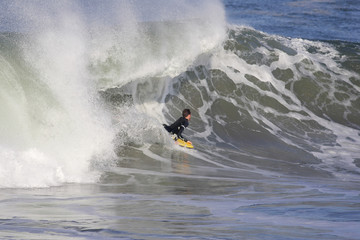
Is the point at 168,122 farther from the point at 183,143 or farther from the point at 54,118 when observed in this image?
the point at 54,118

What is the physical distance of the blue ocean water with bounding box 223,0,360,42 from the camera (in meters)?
25.9

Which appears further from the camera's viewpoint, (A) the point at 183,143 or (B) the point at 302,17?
(B) the point at 302,17

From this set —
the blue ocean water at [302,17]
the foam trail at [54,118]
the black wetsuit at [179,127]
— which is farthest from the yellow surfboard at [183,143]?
the blue ocean water at [302,17]

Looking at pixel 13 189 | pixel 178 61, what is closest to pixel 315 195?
pixel 13 189

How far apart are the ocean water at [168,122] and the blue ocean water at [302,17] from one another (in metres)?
5.04

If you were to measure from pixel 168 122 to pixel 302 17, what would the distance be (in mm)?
16262

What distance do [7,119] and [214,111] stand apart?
19.2 feet

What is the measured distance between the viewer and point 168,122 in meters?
14.1

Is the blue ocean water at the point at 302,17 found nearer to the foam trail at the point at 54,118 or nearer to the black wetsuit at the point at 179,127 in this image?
the black wetsuit at the point at 179,127

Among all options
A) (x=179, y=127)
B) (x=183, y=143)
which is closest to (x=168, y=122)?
(x=179, y=127)

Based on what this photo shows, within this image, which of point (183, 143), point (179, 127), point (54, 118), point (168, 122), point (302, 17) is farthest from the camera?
point (302, 17)

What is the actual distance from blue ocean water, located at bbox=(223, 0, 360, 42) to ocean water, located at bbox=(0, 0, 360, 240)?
504 cm

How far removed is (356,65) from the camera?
19.0 meters

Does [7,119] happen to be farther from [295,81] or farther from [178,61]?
[295,81]
